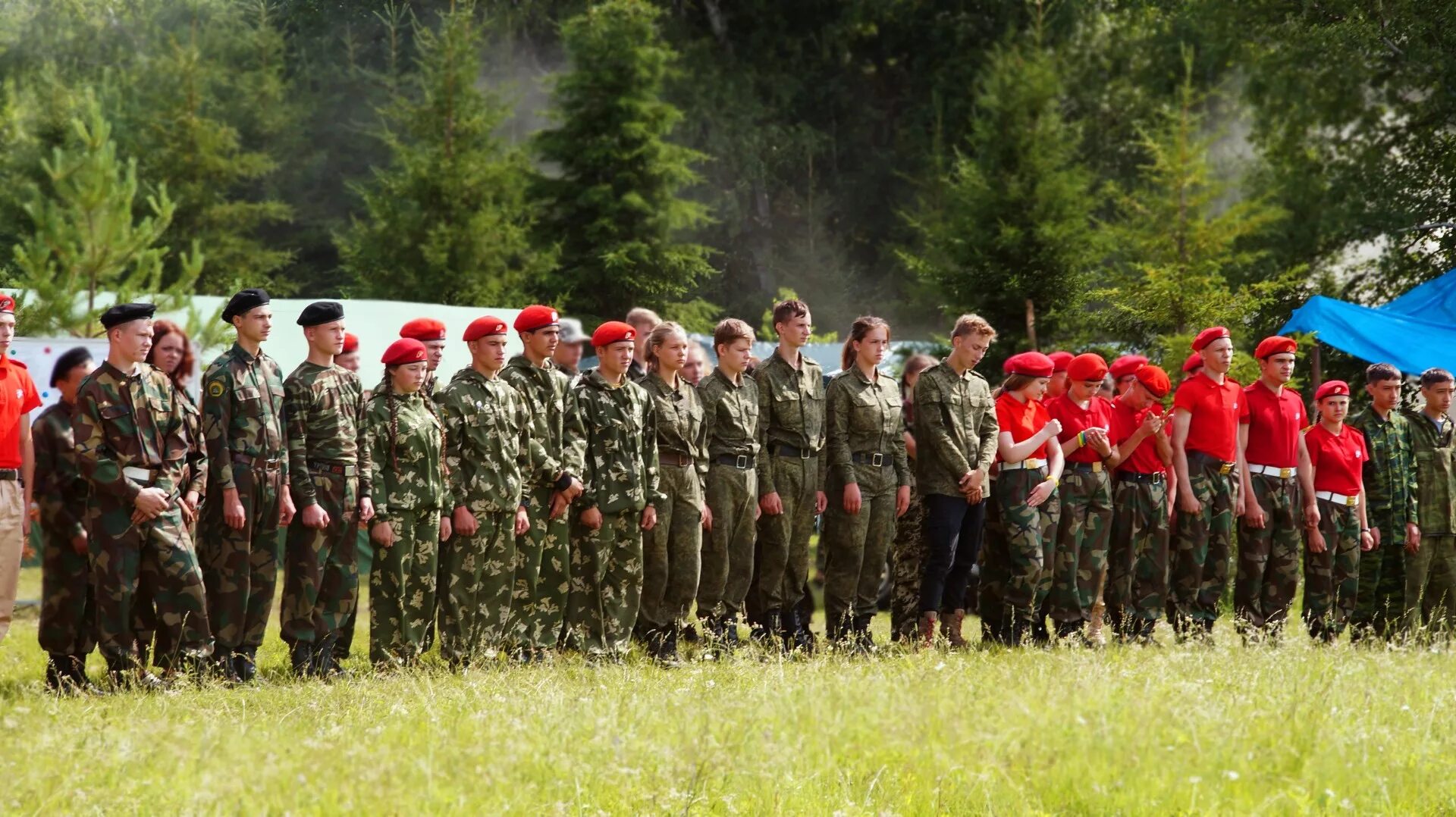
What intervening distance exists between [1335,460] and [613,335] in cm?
464

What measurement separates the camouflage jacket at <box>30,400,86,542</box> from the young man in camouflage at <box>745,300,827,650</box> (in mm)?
3564

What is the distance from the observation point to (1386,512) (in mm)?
9219

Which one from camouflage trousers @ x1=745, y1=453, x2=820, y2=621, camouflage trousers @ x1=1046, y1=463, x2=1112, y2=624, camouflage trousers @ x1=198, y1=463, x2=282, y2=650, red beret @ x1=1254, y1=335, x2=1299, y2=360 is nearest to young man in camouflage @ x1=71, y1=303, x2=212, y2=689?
camouflage trousers @ x1=198, y1=463, x2=282, y2=650

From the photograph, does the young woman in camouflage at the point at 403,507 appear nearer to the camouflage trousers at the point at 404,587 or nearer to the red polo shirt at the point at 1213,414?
the camouflage trousers at the point at 404,587

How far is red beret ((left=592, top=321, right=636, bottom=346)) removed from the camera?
770cm

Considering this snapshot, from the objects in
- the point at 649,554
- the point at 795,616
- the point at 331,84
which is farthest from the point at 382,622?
the point at 331,84

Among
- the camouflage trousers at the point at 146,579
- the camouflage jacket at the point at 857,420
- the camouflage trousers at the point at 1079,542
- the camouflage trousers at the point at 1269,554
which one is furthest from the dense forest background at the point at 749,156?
the camouflage trousers at the point at 1079,542

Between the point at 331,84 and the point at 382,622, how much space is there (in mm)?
26155

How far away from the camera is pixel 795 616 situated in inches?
331

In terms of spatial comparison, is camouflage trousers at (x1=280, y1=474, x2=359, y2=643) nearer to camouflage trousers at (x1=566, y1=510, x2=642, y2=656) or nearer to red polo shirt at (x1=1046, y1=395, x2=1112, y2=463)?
camouflage trousers at (x1=566, y1=510, x2=642, y2=656)

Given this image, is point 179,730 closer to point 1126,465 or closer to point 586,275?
point 1126,465

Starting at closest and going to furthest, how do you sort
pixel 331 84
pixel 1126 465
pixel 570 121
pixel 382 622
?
pixel 382 622
pixel 1126 465
pixel 570 121
pixel 331 84

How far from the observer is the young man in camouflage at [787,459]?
8156 millimetres

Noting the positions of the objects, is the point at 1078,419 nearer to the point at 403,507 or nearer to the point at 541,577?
the point at 541,577
